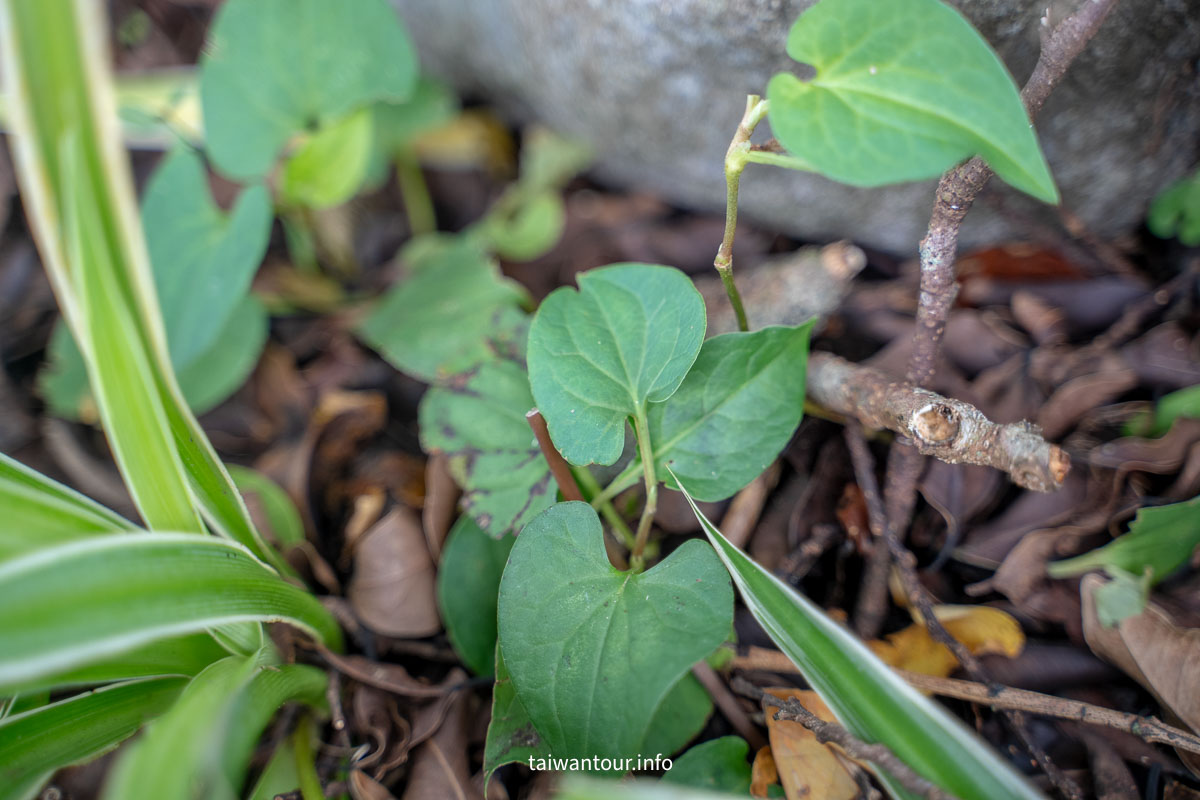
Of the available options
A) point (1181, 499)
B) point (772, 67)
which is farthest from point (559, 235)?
point (1181, 499)

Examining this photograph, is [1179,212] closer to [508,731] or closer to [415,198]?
[508,731]

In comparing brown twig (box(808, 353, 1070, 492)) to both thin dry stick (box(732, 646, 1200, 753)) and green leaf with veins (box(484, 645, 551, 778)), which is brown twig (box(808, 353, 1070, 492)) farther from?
green leaf with veins (box(484, 645, 551, 778))

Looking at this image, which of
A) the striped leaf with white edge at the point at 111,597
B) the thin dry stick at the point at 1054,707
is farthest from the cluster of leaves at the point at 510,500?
the thin dry stick at the point at 1054,707

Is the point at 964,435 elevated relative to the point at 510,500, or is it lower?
elevated

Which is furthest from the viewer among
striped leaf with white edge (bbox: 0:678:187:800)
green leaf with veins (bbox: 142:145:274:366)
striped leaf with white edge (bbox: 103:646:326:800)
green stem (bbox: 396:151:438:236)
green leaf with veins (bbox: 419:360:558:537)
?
green stem (bbox: 396:151:438:236)

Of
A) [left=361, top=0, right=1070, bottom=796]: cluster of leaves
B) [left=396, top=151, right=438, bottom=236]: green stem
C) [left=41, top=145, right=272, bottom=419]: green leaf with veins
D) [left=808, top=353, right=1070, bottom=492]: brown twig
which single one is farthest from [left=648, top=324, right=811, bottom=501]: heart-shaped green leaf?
[left=396, top=151, right=438, bottom=236]: green stem

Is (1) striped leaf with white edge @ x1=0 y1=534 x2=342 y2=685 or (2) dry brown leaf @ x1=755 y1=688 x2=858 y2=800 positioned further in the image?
(2) dry brown leaf @ x1=755 y1=688 x2=858 y2=800

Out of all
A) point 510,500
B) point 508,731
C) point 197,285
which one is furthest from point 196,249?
point 508,731
